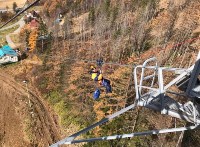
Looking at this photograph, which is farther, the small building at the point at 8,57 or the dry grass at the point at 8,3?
the dry grass at the point at 8,3

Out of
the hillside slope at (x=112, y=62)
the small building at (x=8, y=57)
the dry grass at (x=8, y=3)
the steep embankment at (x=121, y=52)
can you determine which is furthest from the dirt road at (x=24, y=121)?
the dry grass at (x=8, y=3)

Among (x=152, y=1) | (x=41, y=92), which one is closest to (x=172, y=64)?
(x=41, y=92)

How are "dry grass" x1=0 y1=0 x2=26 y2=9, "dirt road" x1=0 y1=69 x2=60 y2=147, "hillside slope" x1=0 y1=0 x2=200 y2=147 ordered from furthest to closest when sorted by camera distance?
1. "dry grass" x1=0 y1=0 x2=26 y2=9
2. "dirt road" x1=0 y1=69 x2=60 y2=147
3. "hillside slope" x1=0 y1=0 x2=200 y2=147

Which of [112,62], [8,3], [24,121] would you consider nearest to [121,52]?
[112,62]

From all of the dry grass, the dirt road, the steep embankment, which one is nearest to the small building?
the steep embankment

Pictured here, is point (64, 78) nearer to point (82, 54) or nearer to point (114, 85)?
point (82, 54)

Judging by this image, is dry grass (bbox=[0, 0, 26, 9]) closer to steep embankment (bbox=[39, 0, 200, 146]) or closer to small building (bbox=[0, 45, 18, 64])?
steep embankment (bbox=[39, 0, 200, 146])

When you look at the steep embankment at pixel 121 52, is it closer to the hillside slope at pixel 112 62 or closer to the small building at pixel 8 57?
the hillside slope at pixel 112 62

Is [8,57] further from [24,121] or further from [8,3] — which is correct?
[8,3]
